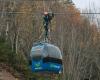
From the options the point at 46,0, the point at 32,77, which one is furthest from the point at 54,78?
the point at 46,0

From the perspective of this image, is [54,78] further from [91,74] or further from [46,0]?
[46,0]

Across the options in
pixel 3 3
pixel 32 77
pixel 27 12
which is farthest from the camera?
pixel 27 12

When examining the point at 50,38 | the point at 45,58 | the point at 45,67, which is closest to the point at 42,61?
the point at 45,58

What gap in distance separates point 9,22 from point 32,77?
8574 mm

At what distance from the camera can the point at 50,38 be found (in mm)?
43438

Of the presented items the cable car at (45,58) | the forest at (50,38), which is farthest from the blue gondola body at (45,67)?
the forest at (50,38)

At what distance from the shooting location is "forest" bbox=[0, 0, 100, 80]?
1570 inches

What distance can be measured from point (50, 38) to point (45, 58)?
1039 inches

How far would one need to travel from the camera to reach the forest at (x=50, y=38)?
39.9 meters

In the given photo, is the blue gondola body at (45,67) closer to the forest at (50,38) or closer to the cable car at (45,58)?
the cable car at (45,58)

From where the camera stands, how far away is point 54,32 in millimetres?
46781

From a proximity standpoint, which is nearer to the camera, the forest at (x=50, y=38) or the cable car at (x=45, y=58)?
the cable car at (x=45, y=58)

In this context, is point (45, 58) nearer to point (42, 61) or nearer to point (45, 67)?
point (42, 61)

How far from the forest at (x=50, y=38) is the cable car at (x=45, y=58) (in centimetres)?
2069
